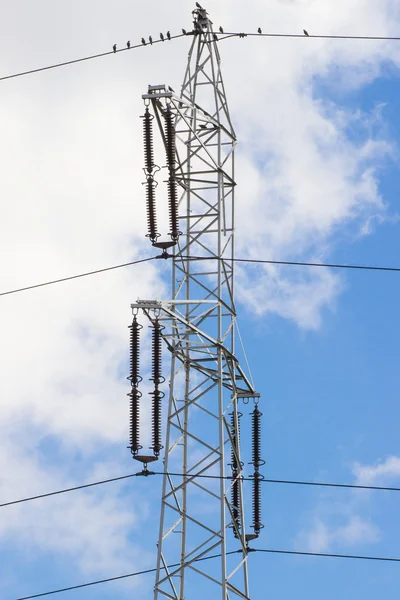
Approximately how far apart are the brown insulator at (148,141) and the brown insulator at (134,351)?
4.44 metres

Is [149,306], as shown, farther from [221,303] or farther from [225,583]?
[225,583]

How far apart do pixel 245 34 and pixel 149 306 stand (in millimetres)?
9885

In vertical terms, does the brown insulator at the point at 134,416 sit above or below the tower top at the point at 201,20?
below

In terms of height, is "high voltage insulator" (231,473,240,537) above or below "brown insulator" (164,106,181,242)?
below

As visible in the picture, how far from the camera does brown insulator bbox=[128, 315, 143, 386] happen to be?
4619cm

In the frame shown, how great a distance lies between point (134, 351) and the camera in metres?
46.2

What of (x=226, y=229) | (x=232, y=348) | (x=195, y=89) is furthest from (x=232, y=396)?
(x=195, y=89)

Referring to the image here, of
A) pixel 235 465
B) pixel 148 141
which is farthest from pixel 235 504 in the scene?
pixel 148 141

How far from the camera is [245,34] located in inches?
2067

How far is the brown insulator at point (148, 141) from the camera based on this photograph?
48625 millimetres

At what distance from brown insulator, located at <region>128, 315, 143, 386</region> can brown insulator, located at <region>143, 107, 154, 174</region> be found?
14.6 feet

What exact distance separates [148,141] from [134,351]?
5953mm

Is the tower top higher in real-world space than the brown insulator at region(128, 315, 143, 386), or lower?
higher

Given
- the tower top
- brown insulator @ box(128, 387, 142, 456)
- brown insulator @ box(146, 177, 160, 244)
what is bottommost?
brown insulator @ box(128, 387, 142, 456)
